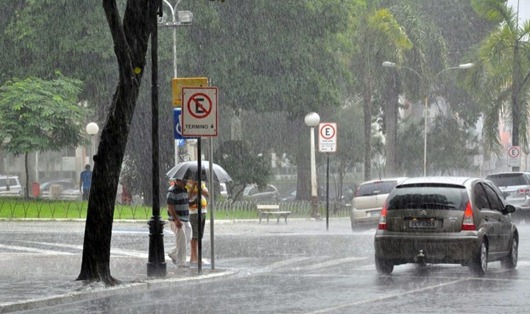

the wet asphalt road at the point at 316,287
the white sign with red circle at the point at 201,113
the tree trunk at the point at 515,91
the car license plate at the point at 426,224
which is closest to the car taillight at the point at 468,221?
the car license plate at the point at 426,224

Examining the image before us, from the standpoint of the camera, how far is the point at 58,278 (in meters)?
19.0

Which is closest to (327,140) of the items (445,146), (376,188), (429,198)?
(376,188)

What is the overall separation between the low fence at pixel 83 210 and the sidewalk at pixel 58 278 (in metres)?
15.8

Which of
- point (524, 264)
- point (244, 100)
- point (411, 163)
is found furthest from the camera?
point (411, 163)

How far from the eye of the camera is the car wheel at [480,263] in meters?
19.3

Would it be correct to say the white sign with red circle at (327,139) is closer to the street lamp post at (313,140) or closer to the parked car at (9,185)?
the street lamp post at (313,140)

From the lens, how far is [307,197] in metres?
→ 65.0

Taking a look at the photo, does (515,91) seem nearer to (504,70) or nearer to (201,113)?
(504,70)

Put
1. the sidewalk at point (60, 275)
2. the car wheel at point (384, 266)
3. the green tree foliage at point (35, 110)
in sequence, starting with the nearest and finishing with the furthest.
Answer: the sidewalk at point (60, 275), the car wheel at point (384, 266), the green tree foliage at point (35, 110)

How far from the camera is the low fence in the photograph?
40.7m

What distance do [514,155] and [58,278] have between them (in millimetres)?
36361

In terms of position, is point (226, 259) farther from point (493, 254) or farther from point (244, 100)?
point (244, 100)

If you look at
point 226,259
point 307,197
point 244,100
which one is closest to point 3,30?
point 244,100

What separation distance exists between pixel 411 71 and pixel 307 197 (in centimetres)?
824
